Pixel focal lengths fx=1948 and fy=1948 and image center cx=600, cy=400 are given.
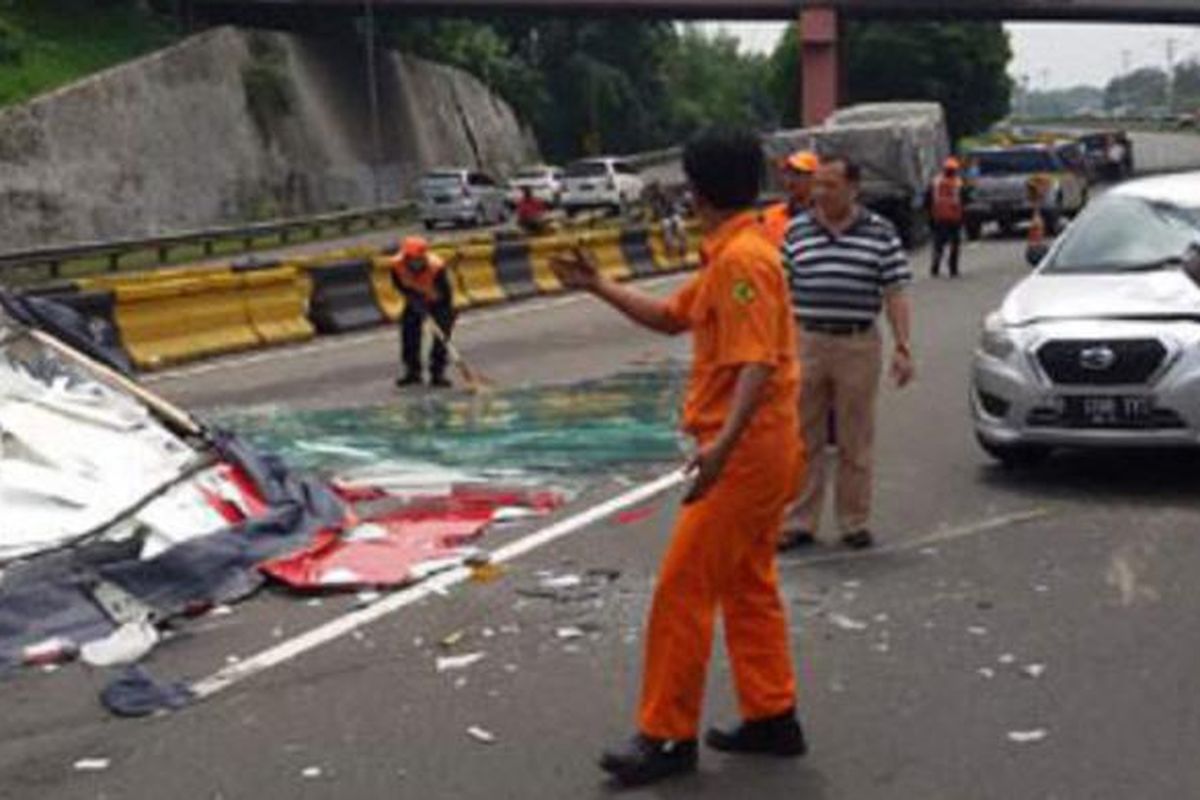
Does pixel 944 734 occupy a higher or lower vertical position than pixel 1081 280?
lower

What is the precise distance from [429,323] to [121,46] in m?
40.0

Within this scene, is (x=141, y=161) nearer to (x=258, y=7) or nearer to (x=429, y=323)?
(x=258, y=7)

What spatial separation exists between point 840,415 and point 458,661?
2.72 meters

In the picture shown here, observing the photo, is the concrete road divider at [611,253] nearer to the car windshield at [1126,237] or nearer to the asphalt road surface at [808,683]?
the car windshield at [1126,237]

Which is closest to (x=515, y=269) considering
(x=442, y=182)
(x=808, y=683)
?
(x=808, y=683)

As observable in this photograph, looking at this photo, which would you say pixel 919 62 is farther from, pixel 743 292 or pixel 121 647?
pixel 743 292

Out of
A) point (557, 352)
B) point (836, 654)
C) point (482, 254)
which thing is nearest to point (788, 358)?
point (836, 654)

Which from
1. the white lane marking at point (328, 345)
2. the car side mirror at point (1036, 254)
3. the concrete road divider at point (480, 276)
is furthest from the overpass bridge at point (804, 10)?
the car side mirror at point (1036, 254)

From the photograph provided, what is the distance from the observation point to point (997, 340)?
10.3m

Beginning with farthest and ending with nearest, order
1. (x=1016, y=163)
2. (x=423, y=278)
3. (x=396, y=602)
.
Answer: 1. (x=1016, y=163)
2. (x=423, y=278)
3. (x=396, y=602)

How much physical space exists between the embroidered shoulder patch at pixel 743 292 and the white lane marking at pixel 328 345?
11.8m

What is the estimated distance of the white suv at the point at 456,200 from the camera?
52.8 meters

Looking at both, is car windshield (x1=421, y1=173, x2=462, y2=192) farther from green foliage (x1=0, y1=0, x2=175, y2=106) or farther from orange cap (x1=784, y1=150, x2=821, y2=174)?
orange cap (x1=784, y1=150, x2=821, y2=174)

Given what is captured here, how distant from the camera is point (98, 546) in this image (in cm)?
778
